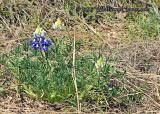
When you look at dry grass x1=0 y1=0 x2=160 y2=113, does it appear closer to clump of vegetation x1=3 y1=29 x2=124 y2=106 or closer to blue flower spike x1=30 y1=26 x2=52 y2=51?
clump of vegetation x1=3 y1=29 x2=124 y2=106

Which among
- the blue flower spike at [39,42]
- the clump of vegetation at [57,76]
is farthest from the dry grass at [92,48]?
the blue flower spike at [39,42]

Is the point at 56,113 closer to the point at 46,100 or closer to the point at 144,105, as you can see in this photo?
the point at 46,100

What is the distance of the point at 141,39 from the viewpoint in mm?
3730

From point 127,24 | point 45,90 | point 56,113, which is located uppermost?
point 127,24

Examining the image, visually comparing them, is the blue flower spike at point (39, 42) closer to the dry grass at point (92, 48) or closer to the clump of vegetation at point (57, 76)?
the clump of vegetation at point (57, 76)

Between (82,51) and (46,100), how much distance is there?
0.97 meters

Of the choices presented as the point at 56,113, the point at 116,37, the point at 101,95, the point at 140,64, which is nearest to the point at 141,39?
the point at 116,37

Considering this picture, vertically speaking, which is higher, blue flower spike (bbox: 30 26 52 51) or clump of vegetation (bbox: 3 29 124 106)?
blue flower spike (bbox: 30 26 52 51)

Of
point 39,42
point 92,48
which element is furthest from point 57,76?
point 92,48

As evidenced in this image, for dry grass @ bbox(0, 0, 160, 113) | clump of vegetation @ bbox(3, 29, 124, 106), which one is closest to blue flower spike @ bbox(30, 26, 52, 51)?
clump of vegetation @ bbox(3, 29, 124, 106)

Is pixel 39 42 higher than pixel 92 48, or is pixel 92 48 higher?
pixel 39 42

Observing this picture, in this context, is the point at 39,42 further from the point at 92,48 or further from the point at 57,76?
the point at 92,48

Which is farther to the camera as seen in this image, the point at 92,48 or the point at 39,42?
the point at 92,48

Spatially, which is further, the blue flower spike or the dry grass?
the dry grass
